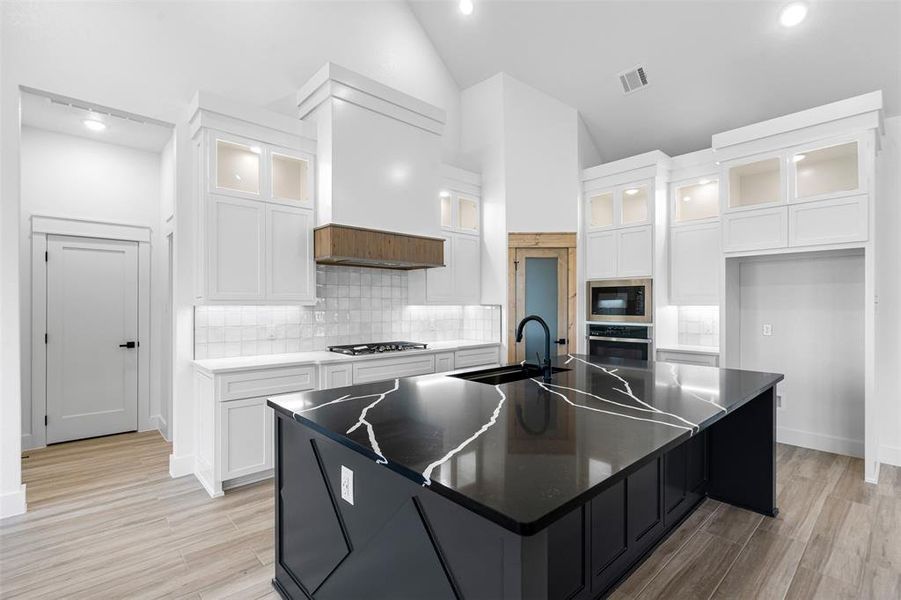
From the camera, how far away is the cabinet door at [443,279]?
15.8 ft

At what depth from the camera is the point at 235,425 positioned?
3.20 m

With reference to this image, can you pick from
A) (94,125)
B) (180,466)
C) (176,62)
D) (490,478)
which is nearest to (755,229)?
(490,478)

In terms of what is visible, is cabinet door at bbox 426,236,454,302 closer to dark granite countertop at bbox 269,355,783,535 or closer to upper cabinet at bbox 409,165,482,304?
upper cabinet at bbox 409,165,482,304

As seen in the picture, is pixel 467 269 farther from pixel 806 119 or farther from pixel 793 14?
pixel 793 14

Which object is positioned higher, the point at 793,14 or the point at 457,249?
the point at 793,14

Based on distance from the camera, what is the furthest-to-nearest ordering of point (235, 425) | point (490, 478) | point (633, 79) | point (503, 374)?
point (633, 79)
point (235, 425)
point (503, 374)
point (490, 478)

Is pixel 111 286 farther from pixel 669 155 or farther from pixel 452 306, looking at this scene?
pixel 669 155

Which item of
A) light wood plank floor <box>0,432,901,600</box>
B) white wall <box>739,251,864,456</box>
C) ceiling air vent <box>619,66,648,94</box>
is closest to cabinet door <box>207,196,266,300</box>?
light wood plank floor <box>0,432,901,600</box>

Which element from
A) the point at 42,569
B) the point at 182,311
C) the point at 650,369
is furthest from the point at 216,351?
the point at 650,369

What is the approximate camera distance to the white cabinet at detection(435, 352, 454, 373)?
4484 millimetres

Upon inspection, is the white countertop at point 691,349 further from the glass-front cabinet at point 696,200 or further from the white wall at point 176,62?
the white wall at point 176,62

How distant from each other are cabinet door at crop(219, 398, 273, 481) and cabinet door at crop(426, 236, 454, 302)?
210 centimetres

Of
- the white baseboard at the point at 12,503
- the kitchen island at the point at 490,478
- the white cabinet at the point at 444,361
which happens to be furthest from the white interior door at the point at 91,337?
the kitchen island at the point at 490,478

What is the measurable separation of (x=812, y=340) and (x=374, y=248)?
4.09 metres
